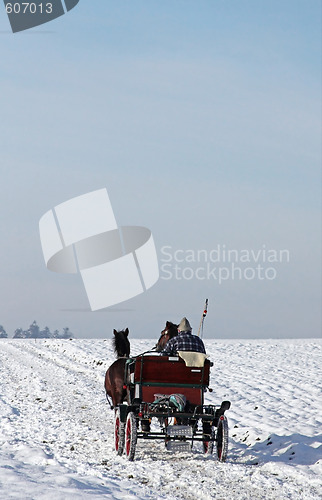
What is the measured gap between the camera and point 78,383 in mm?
21578

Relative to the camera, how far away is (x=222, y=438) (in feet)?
33.5

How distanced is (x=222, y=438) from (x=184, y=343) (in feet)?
5.69

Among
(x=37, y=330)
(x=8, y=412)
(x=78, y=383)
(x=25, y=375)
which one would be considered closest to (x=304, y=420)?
(x=8, y=412)

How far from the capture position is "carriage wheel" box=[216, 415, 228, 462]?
1006cm

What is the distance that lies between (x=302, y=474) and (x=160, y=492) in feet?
7.95

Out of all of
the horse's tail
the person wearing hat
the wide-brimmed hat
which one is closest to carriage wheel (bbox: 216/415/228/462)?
the person wearing hat

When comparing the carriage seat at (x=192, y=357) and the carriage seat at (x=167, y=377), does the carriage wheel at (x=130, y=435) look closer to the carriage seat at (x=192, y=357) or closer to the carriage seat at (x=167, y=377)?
the carriage seat at (x=167, y=377)

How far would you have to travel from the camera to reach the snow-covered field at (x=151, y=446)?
8258 millimetres

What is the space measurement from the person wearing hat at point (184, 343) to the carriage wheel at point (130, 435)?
132cm

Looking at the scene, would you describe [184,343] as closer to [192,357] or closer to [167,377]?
[192,357]

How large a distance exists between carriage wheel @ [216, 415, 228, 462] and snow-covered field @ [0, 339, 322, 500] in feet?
0.60

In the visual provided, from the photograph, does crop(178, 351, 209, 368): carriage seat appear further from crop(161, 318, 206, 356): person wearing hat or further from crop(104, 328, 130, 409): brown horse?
crop(104, 328, 130, 409): brown horse

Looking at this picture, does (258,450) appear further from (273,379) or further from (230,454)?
(273,379)

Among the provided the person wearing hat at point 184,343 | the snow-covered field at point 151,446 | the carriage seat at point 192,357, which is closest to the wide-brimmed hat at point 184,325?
the person wearing hat at point 184,343
